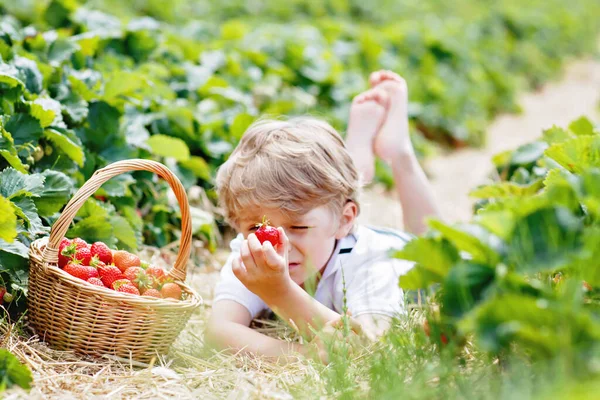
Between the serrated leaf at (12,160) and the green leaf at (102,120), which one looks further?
the green leaf at (102,120)

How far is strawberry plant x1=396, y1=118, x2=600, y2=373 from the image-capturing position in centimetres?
134

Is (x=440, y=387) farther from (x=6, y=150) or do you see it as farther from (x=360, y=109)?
(x=360, y=109)

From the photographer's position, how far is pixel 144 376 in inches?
82.6

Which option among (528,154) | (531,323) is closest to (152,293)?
(531,323)

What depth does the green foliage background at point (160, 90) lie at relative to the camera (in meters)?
2.63

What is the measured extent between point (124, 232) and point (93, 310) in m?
0.74

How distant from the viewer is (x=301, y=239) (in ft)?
8.23

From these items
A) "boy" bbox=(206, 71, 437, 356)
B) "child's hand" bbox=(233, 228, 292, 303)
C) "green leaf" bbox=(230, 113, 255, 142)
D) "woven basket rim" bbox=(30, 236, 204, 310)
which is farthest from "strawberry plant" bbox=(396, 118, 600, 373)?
"green leaf" bbox=(230, 113, 255, 142)

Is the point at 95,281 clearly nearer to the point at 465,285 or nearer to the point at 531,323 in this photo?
the point at 465,285

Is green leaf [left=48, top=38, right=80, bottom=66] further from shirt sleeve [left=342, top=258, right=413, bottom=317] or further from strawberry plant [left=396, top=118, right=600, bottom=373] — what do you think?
strawberry plant [left=396, top=118, right=600, bottom=373]

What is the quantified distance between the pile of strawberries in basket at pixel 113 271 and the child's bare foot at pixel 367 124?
153 centimetres

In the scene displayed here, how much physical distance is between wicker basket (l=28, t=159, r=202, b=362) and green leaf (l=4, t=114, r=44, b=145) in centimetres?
50

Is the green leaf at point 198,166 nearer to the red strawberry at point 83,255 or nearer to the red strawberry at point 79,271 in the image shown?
the red strawberry at point 83,255

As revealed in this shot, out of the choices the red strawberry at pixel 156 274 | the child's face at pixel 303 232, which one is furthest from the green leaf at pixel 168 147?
the red strawberry at pixel 156 274
